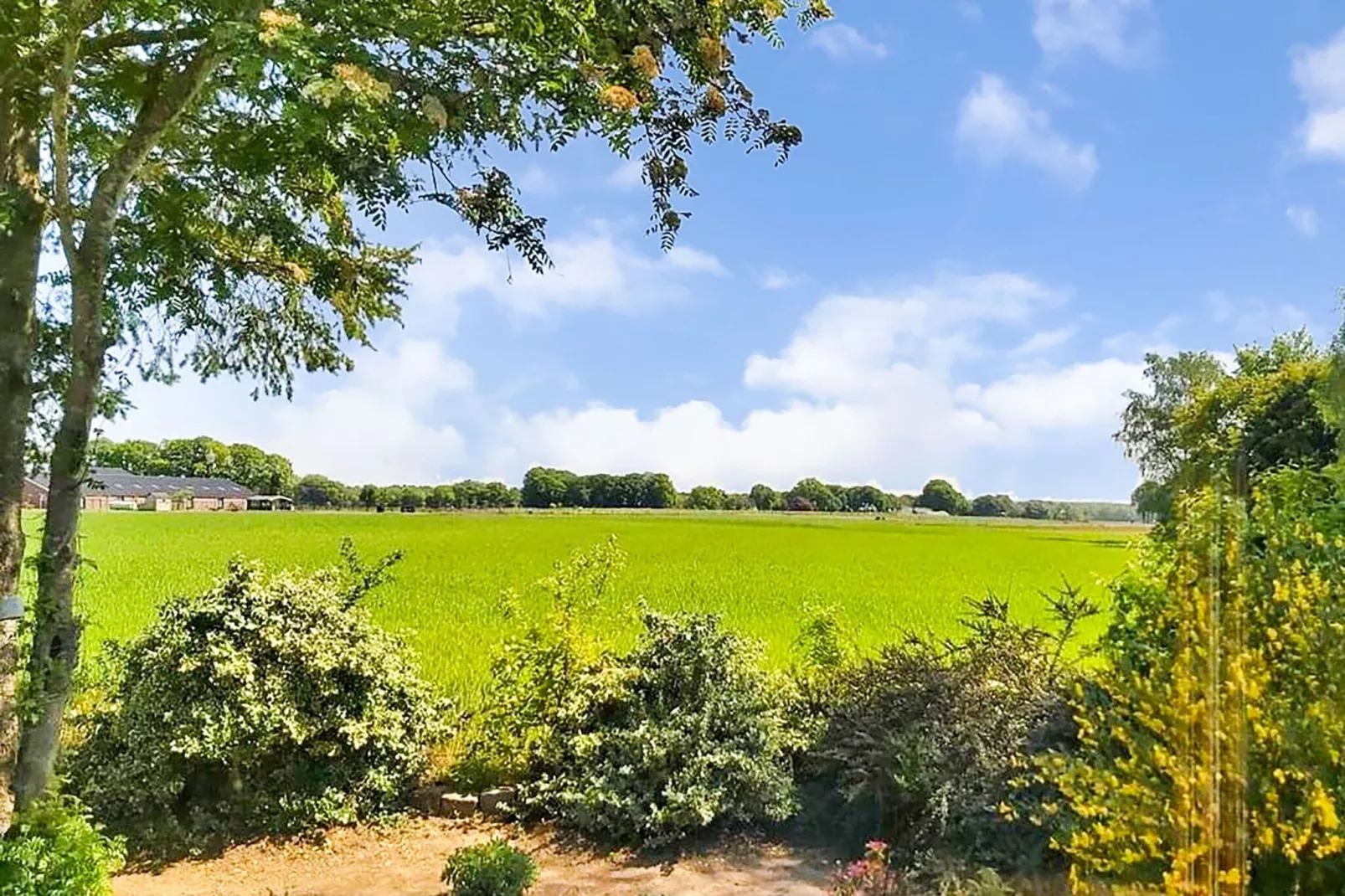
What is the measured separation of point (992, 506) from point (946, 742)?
14.4 metres

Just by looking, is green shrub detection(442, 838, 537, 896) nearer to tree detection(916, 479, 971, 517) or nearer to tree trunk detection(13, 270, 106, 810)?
tree trunk detection(13, 270, 106, 810)

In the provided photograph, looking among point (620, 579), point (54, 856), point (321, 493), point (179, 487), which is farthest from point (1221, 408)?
point (179, 487)

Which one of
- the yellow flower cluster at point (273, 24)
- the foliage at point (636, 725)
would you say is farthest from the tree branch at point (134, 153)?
the foliage at point (636, 725)

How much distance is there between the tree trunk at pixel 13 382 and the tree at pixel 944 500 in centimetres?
1604

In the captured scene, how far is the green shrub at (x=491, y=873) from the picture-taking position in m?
3.38

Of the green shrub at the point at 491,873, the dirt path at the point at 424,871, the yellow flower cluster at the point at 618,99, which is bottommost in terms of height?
the dirt path at the point at 424,871

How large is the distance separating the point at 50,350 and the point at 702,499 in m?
24.4

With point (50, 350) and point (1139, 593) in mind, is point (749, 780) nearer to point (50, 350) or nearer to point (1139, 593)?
point (1139, 593)

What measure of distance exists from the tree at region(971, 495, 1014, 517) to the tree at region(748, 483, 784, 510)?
854 cm

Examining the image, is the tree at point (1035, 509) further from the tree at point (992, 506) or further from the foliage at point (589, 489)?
the foliage at point (589, 489)

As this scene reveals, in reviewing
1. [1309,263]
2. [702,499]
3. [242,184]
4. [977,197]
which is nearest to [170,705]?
[242,184]

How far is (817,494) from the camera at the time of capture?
26000 mm

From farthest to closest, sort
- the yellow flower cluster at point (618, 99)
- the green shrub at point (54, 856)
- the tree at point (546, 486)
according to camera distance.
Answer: the tree at point (546, 486)
the green shrub at point (54, 856)
the yellow flower cluster at point (618, 99)

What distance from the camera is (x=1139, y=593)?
374 centimetres
